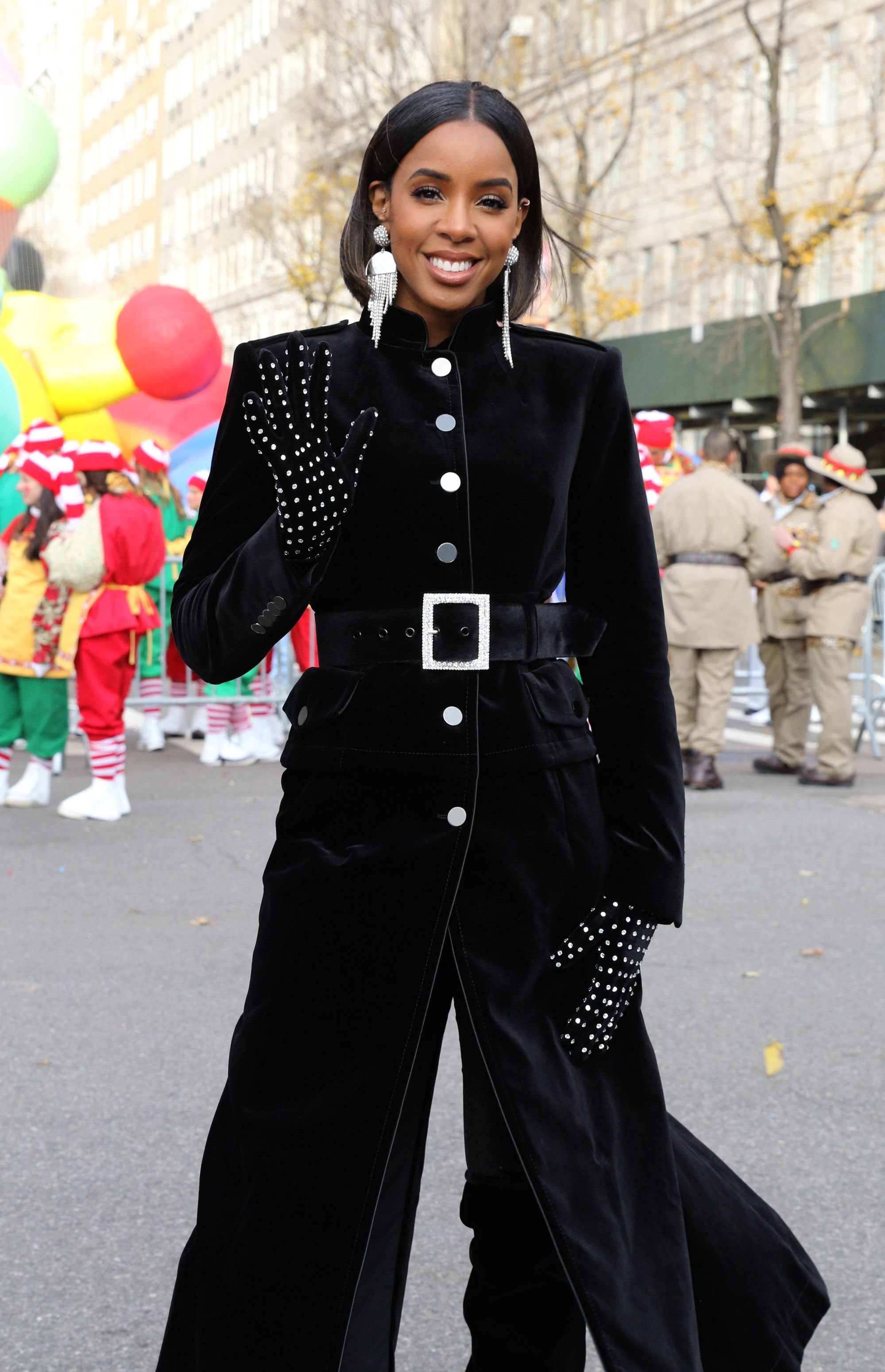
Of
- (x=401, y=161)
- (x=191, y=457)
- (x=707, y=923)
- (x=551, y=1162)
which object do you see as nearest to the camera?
(x=551, y=1162)

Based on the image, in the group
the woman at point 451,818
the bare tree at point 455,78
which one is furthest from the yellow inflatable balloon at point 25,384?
the bare tree at point 455,78

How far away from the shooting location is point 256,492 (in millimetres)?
2381

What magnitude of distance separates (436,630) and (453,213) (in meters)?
0.54

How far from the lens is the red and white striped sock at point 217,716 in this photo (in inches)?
438

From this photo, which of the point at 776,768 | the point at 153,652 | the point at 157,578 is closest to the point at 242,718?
the point at 153,652

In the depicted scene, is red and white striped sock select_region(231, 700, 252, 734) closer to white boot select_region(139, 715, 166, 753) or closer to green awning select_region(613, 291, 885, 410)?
→ white boot select_region(139, 715, 166, 753)

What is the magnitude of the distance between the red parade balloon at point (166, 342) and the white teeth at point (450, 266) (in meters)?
11.7

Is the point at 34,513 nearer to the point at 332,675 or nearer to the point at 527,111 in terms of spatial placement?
the point at 332,675

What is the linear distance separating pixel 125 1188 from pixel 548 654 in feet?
6.80

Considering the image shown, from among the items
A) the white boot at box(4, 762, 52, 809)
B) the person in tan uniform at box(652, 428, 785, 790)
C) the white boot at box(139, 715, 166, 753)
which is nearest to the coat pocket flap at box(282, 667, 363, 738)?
the white boot at box(4, 762, 52, 809)

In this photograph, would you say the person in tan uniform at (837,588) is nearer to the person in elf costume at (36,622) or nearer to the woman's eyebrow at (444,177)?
the person in elf costume at (36,622)

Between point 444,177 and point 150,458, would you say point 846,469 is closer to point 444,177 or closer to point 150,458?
point 150,458

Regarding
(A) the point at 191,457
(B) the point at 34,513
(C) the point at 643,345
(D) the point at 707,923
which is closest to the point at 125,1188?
(D) the point at 707,923

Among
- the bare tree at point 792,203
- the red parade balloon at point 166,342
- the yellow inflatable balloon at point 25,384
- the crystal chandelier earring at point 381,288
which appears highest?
the bare tree at point 792,203
